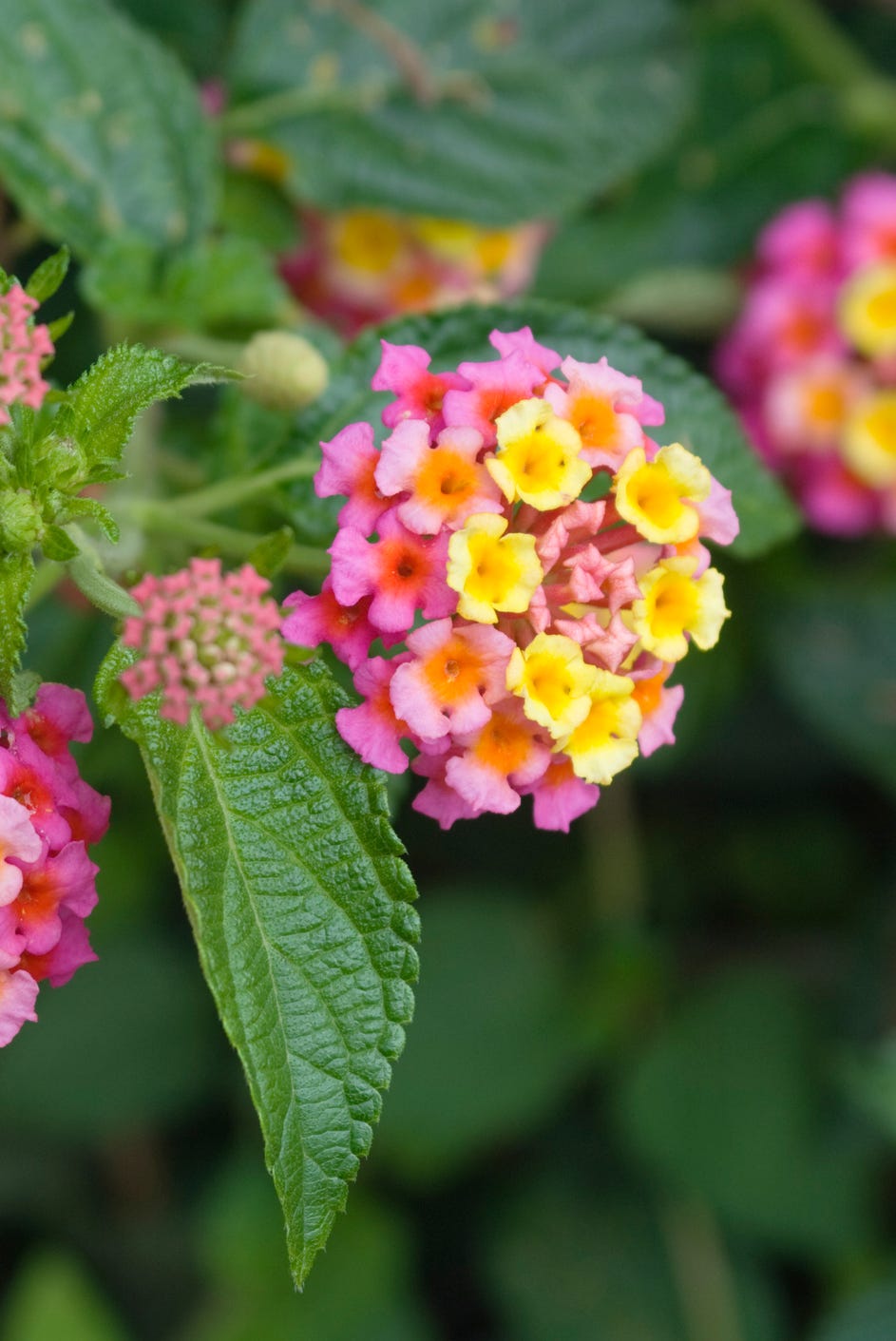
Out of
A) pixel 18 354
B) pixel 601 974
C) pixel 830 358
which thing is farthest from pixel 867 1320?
pixel 18 354

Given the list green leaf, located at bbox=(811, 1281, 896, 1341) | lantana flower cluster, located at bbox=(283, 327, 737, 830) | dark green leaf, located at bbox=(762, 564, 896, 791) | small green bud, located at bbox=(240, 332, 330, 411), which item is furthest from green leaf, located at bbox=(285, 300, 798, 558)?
green leaf, located at bbox=(811, 1281, 896, 1341)

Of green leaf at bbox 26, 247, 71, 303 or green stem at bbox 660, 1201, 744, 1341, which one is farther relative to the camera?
green stem at bbox 660, 1201, 744, 1341

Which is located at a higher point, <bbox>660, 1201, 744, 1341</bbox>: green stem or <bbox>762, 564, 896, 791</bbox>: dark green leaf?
<bbox>762, 564, 896, 791</bbox>: dark green leaf

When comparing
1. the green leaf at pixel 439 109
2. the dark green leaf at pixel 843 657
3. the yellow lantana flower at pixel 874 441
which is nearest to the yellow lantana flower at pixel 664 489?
the green leaf at pixel 439 109

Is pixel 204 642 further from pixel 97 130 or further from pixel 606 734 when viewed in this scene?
pixel 97 130

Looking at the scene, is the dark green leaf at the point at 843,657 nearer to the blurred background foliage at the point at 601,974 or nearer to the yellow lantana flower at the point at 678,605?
the blurred background foliage at the point at 601,974

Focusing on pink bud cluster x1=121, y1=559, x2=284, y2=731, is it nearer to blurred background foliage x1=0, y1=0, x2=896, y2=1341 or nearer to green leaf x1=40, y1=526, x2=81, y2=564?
green leaf x1=40, y1=526, x2=81, y2=564

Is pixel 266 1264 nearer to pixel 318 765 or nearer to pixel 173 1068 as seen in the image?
pixel 173 1068

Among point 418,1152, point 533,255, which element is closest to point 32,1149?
point 418,1152
